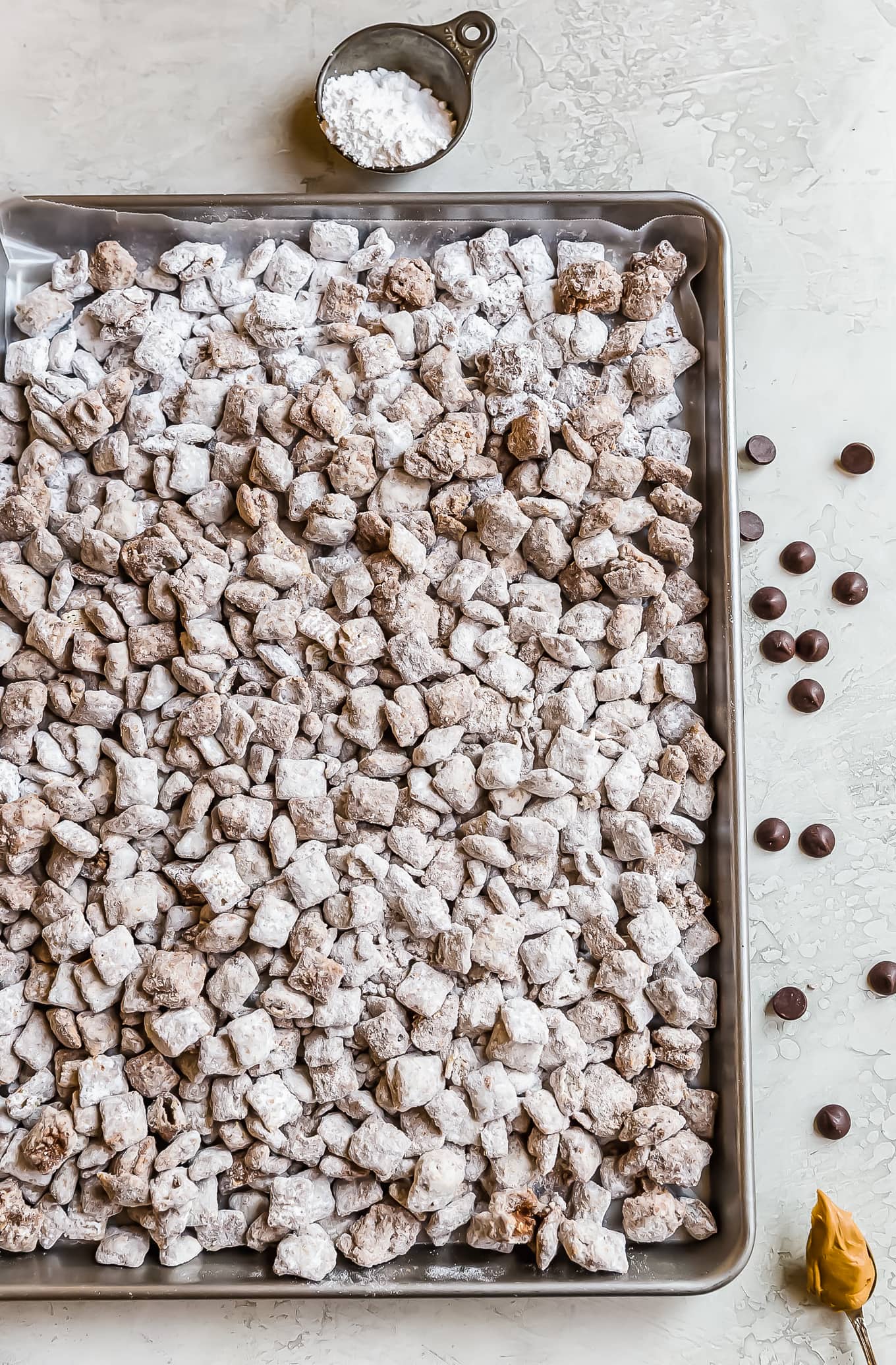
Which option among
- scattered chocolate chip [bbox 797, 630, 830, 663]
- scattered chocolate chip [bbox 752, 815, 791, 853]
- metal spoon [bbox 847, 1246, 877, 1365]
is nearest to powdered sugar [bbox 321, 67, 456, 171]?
scattered chocolate chip [bbox 797, 630, 830, 663]

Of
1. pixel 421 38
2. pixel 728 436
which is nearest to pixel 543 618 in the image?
pixel 728 436

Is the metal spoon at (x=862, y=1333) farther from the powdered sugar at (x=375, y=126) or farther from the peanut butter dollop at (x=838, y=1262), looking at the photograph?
the powdered sugar at (x=375, y=126)

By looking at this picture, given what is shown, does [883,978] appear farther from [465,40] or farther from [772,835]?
[465,40]

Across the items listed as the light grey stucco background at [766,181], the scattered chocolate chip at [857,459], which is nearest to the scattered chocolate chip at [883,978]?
the light grey stucco background at [766,181]

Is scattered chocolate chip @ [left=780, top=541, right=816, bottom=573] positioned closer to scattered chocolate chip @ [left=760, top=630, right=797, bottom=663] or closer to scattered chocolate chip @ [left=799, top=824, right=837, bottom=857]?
scattered chocolate chip @ [left=760, top=630, right=797, bottom=663]

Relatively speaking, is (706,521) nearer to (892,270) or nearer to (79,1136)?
(892,270)
